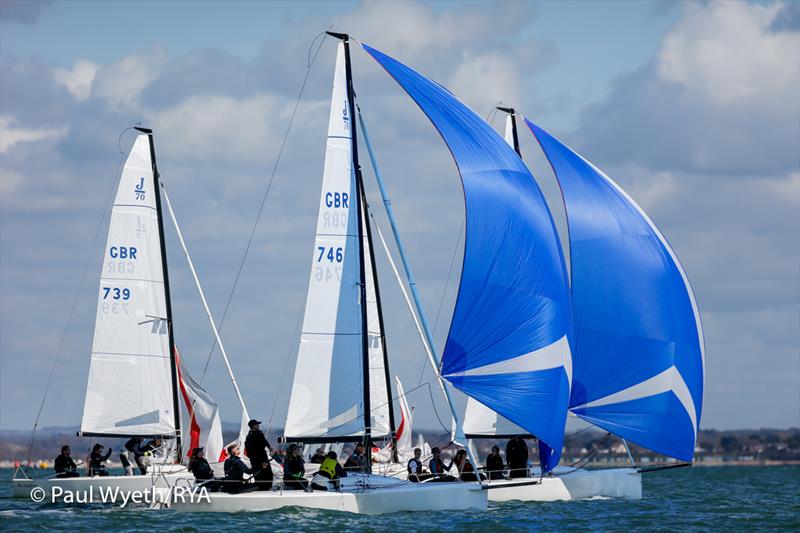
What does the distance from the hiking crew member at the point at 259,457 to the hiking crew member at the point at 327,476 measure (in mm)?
888

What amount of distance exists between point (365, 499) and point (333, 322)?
147 inches

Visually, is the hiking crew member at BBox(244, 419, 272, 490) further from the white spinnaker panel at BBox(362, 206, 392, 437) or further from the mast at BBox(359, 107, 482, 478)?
the white spinnaker panel at BBox(362, 206, 392, 437)

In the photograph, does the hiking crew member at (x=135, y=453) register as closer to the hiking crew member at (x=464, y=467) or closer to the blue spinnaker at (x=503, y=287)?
the hiking crew member at (x=464, y=467)

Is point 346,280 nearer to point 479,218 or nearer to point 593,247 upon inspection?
point 479,218

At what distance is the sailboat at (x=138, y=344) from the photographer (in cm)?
3638

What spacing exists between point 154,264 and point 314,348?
1081 centimetres

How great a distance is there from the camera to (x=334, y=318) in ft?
91.7

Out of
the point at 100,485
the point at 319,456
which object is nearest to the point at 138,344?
the point at 100,485

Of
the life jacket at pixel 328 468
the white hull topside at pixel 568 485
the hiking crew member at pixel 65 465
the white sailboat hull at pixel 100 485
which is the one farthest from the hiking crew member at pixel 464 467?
the hiking crew member at pixel 65 465

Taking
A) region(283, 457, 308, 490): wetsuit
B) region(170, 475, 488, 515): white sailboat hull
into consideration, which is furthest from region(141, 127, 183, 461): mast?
region(283, 457, 308, 490): wetsuit

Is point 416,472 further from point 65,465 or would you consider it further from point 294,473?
point 65,465

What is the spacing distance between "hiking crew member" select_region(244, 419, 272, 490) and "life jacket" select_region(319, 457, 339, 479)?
1007 mm

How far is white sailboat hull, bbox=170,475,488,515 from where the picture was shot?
84.8 ft

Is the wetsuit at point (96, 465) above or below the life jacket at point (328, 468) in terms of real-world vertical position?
above
